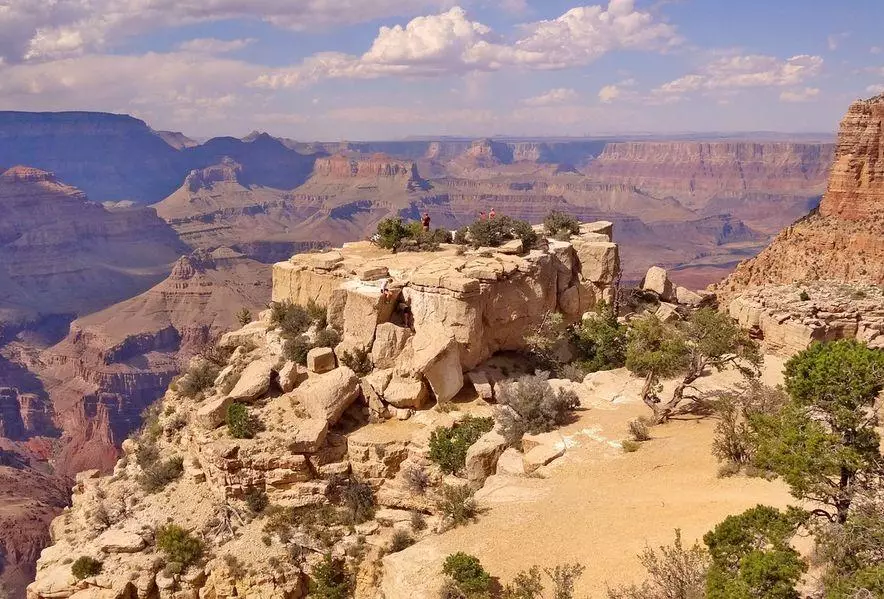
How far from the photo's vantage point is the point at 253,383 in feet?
63.3

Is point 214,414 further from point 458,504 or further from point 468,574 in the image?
point 468,574

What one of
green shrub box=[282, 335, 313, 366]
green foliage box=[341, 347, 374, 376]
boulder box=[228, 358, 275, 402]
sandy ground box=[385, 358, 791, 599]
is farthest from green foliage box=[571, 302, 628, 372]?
boulder box=[228, 358, 275, 402]

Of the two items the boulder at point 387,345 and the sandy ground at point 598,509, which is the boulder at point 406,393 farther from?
the sandy ground at point 598,509

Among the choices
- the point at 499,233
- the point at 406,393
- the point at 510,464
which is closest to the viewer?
the point at 510,464

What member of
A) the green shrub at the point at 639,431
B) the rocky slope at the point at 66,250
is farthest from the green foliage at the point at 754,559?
the rocky slope at the point at 66,250

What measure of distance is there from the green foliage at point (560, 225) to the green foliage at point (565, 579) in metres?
17.6

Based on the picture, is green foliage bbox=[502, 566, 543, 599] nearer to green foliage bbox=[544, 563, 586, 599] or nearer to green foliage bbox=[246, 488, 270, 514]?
green foliage bbox=[544, 563, 586, 599]

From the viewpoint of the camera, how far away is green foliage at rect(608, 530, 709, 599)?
31.7 ft

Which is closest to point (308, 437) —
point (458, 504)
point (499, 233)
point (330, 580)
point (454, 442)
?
point (330, 580)

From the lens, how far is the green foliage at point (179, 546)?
51.5 feet

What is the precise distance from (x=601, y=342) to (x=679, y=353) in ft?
15.6

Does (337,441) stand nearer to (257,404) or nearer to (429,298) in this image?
(257,404)

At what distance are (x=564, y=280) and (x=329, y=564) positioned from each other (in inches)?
562

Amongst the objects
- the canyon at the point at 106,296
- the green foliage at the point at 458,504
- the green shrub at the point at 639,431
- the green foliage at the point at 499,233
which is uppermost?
the green foliage at the point at 499,233
